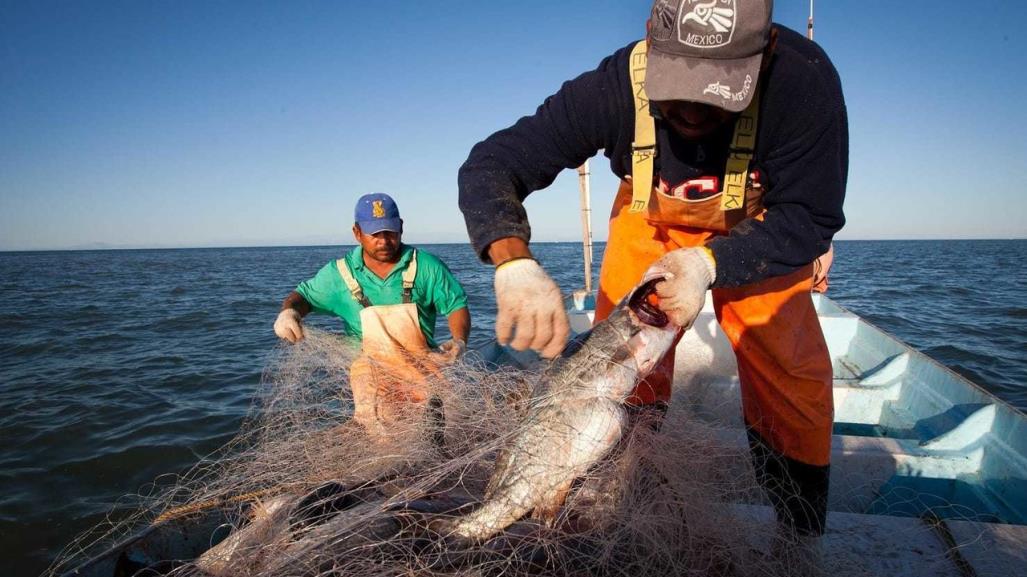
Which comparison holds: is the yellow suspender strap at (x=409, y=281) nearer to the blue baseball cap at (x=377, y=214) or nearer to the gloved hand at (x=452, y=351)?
the blue baseball cap at (x=377, y=214)

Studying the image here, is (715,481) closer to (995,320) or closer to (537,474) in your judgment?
(537,474)

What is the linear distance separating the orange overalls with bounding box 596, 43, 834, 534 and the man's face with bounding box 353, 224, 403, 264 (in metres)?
2.90

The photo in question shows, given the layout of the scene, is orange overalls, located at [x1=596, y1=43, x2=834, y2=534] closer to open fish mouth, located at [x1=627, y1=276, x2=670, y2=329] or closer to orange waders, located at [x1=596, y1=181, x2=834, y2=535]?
orange waders, located at [x1=596, y1=181, x2=834, y2=535]

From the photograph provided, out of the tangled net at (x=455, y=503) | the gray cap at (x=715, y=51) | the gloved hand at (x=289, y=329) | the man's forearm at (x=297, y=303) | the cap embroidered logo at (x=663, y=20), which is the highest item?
the cap embroidered logo at (x=663, y=20)

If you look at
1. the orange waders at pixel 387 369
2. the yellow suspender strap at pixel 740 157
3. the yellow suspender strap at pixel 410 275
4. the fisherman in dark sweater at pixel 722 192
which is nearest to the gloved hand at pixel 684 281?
the fisherman in dark sweater at pixel 722 192

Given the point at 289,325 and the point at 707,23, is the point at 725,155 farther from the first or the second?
the point at 289,325

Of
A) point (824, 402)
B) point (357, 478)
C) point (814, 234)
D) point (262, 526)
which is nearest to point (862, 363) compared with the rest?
point (824, 402)

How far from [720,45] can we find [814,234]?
81 centimetres

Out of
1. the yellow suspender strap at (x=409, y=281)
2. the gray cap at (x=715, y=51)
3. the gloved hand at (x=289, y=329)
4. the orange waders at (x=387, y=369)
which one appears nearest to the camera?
the gray cap at (x=715, y=51)

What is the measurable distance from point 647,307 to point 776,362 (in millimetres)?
700

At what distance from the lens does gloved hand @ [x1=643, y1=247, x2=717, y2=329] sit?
1.92 meters

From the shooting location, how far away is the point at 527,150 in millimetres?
2287

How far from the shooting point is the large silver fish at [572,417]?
184cm

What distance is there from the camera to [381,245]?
15.7 ft
